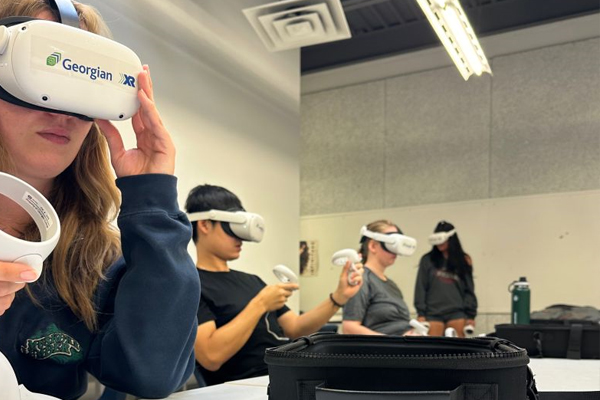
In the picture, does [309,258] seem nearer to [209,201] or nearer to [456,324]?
[456,324]

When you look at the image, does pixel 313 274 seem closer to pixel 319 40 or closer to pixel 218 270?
pixel 319 40

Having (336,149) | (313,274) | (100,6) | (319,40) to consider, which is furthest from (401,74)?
(100,6)

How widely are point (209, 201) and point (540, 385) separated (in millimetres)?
1277

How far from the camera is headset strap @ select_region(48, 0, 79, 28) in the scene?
0.89 metres

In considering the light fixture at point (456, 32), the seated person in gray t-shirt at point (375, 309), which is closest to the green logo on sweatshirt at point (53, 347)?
the seated person in gray t-shirt at point (375, 309)

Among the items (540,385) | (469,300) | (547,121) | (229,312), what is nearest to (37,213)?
(540,385)

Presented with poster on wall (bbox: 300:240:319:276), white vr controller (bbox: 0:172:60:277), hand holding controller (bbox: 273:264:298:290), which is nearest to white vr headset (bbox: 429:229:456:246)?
poster on wall (bbox: 300:240:319:276)

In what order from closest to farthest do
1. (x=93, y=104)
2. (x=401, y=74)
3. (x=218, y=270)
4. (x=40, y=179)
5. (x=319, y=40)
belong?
(x=93, y=104), (x=40, y=179), (x=218, y=270), (x=319, y=40), (x=401, y=74)

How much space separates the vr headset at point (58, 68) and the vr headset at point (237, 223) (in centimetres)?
125

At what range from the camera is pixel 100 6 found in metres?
2.23

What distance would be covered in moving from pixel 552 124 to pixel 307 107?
2252mm

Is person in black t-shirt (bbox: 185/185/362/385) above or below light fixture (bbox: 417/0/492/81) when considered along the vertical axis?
below

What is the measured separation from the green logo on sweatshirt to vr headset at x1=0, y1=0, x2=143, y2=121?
0.32m

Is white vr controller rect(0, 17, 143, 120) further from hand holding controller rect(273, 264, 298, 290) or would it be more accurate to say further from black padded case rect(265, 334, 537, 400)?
hand holding controller rect(273, 264, 298, 290)
